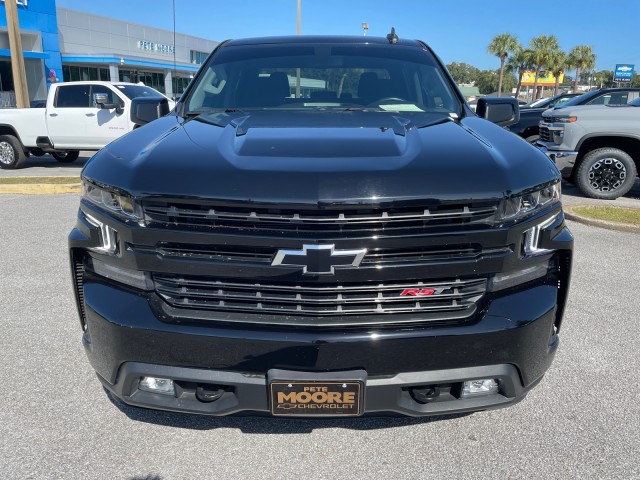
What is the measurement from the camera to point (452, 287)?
6.74 feet

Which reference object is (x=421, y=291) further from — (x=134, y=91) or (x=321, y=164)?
(x=134, y=91)

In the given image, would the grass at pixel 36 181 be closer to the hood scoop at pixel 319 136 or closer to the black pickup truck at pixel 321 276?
the hood scoop at pixel 319 136

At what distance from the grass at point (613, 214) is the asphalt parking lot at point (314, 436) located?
12.9 feet

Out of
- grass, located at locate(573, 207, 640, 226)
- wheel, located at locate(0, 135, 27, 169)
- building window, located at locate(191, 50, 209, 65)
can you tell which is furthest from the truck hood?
building window, located at locate(191, 50, 209, 65)

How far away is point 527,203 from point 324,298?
911mm

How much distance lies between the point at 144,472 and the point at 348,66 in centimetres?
271

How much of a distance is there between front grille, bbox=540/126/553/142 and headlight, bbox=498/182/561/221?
7.22m

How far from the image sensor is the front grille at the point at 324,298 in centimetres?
201

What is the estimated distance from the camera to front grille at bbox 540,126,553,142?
881 centimetres

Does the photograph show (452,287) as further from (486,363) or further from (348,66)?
(348,66)

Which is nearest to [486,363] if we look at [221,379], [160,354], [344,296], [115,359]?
[344,296]

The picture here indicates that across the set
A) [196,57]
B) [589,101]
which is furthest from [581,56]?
[589,101]

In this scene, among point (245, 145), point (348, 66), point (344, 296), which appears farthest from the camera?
point (348, 66)

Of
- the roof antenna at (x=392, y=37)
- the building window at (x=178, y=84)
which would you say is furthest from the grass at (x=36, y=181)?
the building window at (x=178, y=84)
